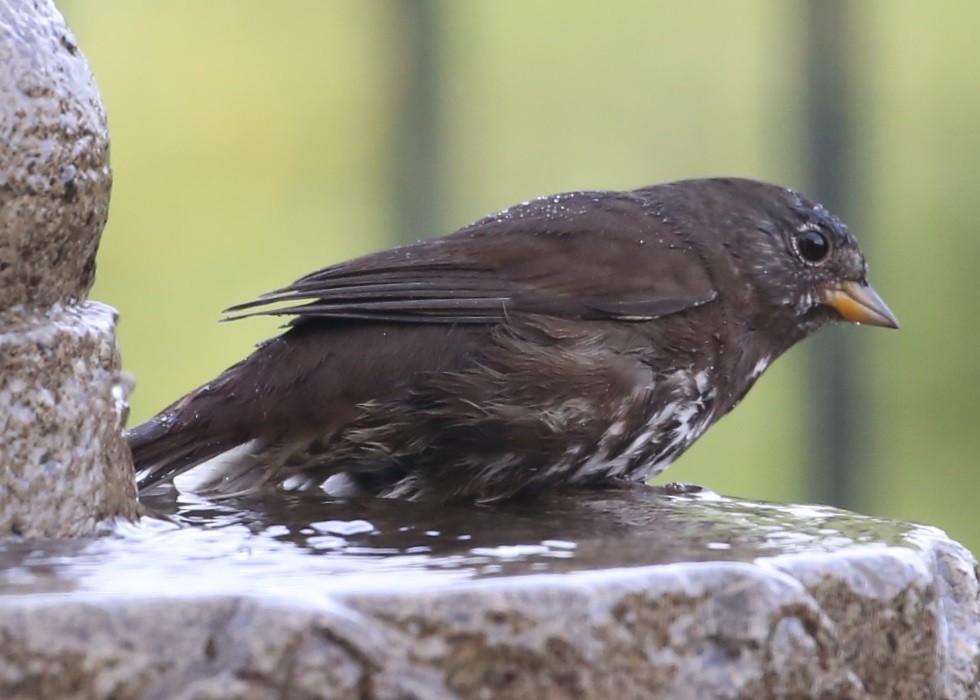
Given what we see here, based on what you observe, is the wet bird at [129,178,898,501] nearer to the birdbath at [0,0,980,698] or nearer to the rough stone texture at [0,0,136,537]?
the birdbath at [0,0,980,698]

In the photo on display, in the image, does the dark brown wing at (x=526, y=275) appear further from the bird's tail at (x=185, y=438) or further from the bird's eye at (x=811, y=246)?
the bird's eye at (x=811, y=246)

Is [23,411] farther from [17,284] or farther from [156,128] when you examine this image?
[156,128]

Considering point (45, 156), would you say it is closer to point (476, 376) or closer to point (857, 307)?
point (476, 376)

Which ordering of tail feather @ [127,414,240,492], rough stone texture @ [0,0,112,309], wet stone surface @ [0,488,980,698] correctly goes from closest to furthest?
1. wet stone surface @ [0,488,980,698]
2. rough stone texture @ [0,0,112,309]
3. tail feather @ [127,414,240,492]

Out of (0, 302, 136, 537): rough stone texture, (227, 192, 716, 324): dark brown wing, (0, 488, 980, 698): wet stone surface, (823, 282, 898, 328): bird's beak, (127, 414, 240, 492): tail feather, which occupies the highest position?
(227, 192, 716, 324): dark brown wing

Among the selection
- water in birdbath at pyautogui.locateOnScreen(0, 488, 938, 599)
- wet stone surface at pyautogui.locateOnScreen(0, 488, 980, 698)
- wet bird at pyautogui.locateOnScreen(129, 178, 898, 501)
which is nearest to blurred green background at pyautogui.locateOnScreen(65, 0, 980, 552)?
wet bird at pyautogui.locateOnScreen(129, 178, 898, 501)

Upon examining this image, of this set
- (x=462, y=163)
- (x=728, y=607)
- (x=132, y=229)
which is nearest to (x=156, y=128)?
(x=132, y=229)
